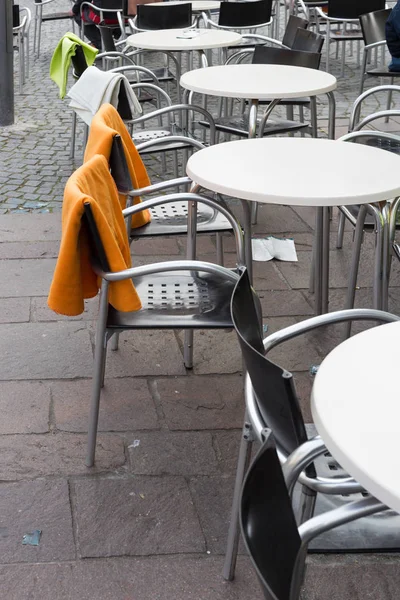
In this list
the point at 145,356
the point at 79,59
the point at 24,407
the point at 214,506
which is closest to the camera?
the point at 214,506

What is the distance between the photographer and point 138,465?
2646 mm

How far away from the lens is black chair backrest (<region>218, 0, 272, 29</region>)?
7.23 meters

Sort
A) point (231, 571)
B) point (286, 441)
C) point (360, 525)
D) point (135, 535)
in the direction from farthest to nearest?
point (135, 535)
point (231, 571)
point (360, 525)
point (286, 441)

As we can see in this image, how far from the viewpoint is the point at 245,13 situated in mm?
7285

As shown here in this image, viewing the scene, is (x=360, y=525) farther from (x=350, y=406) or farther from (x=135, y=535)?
(x=135, y=535)

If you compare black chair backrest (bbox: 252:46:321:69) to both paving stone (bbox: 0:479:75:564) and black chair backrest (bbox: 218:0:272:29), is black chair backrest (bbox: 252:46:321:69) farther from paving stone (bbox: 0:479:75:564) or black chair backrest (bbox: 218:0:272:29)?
paving stone (bbox: 0:479:75:564)

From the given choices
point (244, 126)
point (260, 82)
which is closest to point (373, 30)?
point (244, 126)

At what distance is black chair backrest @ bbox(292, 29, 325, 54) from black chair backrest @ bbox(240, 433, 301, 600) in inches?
167

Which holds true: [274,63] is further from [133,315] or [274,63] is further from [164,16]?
[133,315]

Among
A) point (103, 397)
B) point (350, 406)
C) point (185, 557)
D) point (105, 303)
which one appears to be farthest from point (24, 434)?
point (350, 406)

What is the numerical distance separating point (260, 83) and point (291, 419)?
295 centimetres

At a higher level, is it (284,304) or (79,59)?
(79,59)

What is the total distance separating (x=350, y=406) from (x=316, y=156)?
164 cm

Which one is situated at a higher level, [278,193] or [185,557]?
[278,193]
